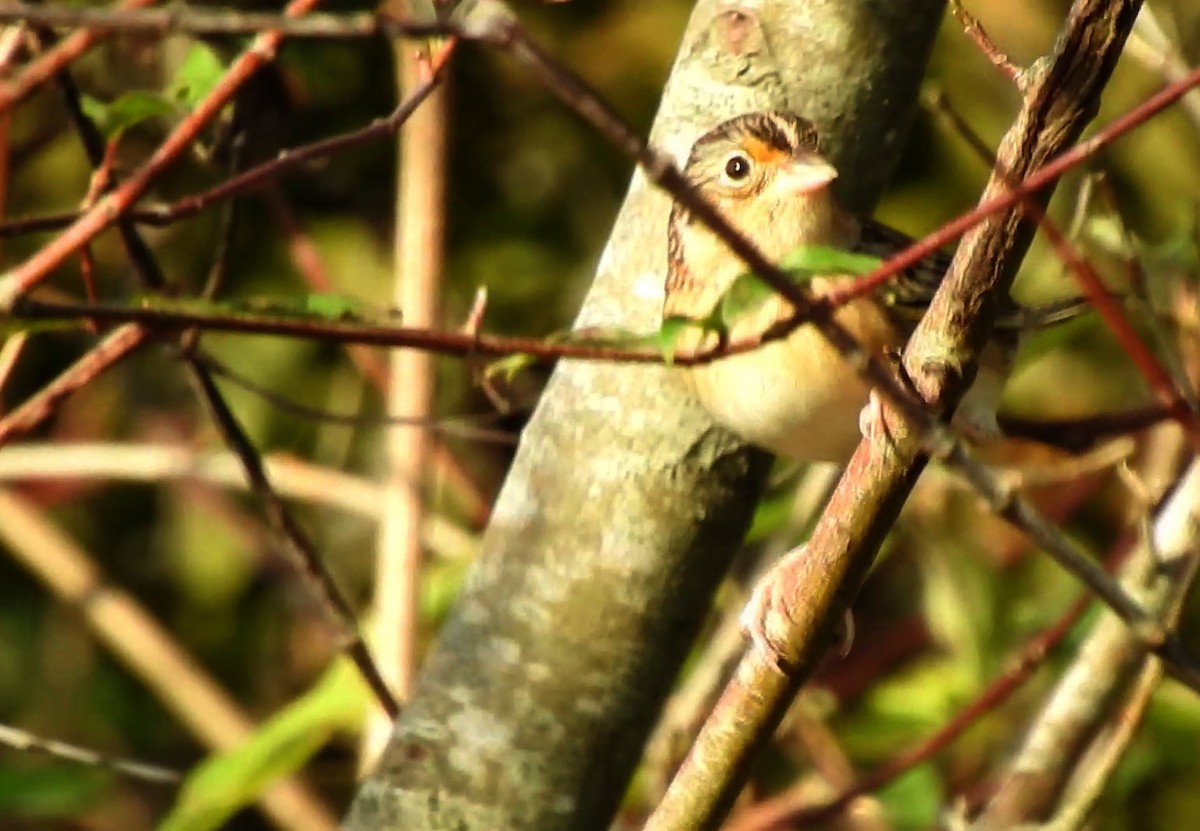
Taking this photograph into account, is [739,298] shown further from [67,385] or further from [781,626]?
[67,385]

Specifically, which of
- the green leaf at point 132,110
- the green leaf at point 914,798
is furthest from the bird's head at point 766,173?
the green leaf at point 914,798

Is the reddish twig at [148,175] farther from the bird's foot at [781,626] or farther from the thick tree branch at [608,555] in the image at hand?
→ the bird's foot at [781,626]

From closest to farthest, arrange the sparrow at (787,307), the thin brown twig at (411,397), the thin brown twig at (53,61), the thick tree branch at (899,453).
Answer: the thick tree branch at (899,453) < the thin brown twig at (53,61) < the sparrow at (787,307) < the thin brown twig at (411,397)

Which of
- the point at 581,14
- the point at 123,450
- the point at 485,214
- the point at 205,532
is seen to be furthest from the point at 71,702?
the point at 581,14


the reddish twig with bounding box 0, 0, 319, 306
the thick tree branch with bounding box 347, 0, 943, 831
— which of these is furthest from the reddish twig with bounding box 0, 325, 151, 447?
the thick tree branch with bounding box 347, 0, 943, 831

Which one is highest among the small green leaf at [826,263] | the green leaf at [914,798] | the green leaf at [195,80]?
the green leaf at [195,80]

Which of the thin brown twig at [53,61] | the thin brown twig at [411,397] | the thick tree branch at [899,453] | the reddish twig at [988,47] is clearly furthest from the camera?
the thin brown twig at [411,397]

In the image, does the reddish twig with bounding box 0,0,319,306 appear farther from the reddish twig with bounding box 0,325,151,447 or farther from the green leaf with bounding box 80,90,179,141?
the reddish twig with bounding box 0,325,151,447

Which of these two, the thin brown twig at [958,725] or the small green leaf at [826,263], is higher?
the thin brown twig at [958,725]
